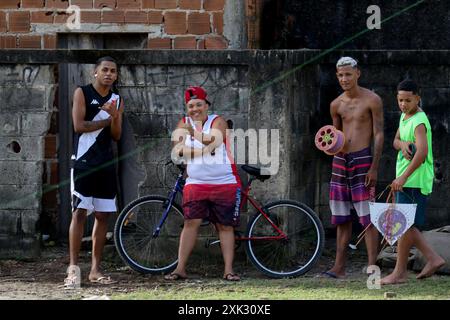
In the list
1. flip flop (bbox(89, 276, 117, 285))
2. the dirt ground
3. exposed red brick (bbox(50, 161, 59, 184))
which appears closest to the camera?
the dirt ground

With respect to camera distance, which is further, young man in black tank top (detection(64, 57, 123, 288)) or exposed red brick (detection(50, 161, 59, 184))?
exposed red brick (detection(50, 161, 59, 184))

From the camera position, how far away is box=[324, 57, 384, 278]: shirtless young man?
9383 mm

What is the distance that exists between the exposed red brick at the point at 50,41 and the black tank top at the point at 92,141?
3531mm

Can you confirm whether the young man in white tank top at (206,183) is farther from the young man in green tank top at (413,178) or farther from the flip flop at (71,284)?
the young man in green tank top at (413,178)

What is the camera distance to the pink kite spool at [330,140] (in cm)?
932

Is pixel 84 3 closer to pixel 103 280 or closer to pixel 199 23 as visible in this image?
pixel 199 23

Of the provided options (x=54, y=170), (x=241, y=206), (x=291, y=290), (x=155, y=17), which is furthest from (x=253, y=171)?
(x=155, y=17)

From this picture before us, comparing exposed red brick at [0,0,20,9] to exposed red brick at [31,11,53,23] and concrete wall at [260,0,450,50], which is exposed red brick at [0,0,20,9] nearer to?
exposed red brick at [31,11,53,23]

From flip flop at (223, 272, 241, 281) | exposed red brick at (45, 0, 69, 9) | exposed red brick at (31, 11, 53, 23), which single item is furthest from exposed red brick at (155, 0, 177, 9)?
flip flop at (223, 272, 241, 281)

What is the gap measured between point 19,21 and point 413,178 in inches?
224

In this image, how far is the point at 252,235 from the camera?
9.70 m

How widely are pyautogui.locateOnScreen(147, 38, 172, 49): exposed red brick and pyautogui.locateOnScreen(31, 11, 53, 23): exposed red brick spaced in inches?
47.7
